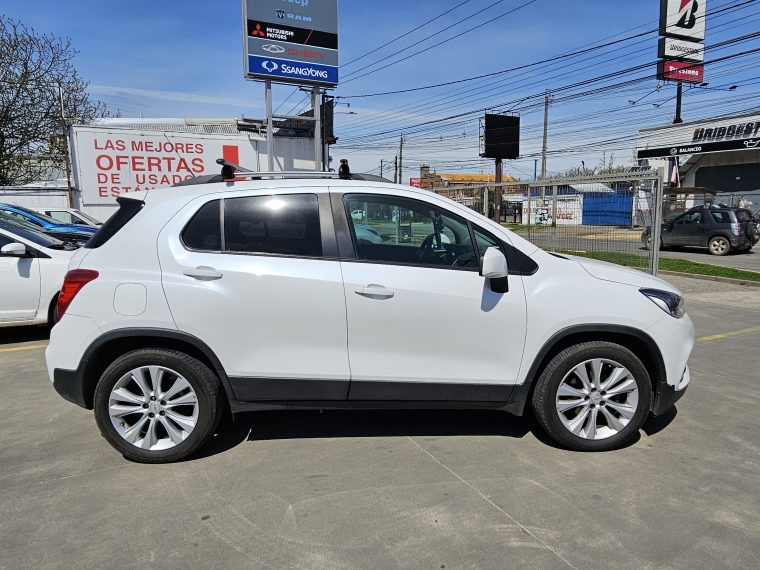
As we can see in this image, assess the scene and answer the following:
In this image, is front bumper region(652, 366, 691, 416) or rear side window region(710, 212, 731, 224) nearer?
front bumper region(652, 366, 691, 416)

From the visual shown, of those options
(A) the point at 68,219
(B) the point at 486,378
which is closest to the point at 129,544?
(B) the point at 486,378

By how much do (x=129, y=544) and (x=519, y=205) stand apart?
1381cm

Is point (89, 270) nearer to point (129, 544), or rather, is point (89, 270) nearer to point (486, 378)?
point (129, 544)

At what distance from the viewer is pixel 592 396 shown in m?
3.53

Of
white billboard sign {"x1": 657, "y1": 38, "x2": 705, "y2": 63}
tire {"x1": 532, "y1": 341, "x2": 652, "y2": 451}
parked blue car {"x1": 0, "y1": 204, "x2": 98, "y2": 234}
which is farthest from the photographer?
white billboard sign {"x1": 657, "y1": 38, "x2": 705, "y2": 63}

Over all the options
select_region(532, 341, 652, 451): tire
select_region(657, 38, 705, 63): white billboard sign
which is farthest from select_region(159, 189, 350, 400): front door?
select_region(657, 38, 705, 63): white billboard sign

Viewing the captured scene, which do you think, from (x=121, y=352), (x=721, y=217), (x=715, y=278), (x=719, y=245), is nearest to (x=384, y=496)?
(x=121, y=352)

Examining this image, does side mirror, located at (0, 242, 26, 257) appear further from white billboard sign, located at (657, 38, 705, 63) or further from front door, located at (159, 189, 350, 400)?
white billboard sign, located at (657, 38, 705, 63)

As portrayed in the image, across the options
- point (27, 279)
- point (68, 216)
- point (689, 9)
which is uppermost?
point (689, 9)

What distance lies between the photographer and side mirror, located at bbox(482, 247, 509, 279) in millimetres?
3240

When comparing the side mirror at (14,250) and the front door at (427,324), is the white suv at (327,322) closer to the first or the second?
the front door at (427,324)

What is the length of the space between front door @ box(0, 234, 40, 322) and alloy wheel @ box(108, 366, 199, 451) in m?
3.96

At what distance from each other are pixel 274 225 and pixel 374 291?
800 millimetres

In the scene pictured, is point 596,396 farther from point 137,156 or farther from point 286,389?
point 137,156
